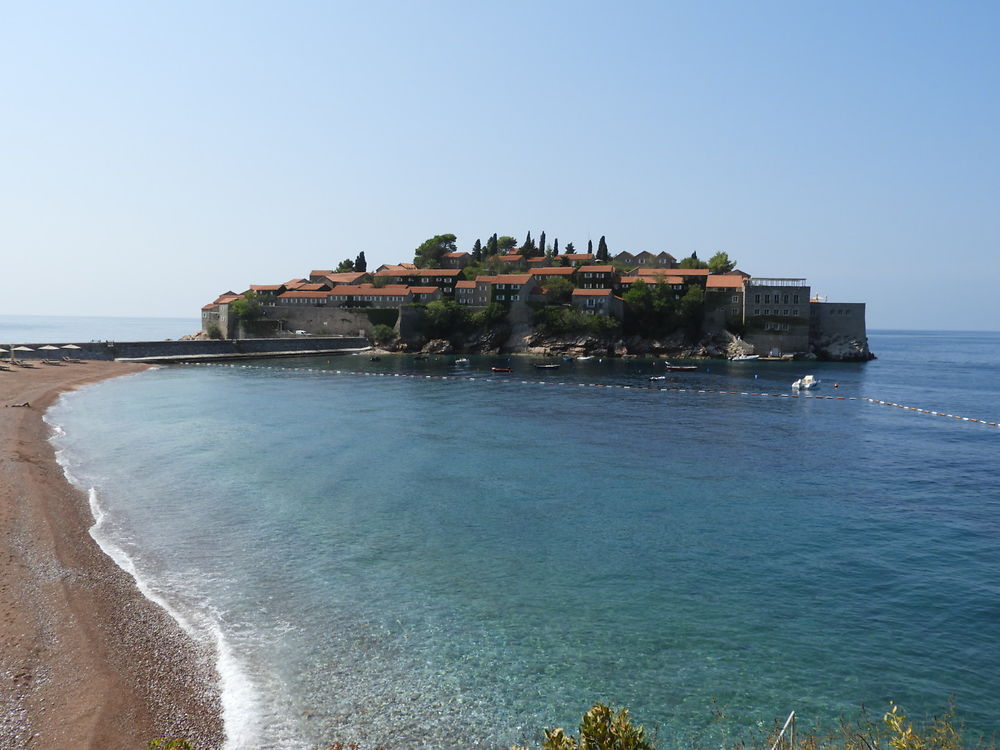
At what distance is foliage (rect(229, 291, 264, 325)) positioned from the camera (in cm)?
13025

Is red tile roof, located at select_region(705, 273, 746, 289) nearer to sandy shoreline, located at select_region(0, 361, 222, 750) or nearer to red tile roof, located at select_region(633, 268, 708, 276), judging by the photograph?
red tile roof, located at select_region(633, 268, 708, 276)

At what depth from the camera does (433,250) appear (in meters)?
165

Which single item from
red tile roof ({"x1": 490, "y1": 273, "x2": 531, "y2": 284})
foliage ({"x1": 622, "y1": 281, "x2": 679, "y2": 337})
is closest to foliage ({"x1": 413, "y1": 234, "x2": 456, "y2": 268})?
red tile roof ({"x1": 490, "y1": 273, "x2": 531, "y2": 284})

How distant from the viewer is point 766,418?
182 ft

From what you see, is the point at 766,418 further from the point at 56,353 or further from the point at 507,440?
the point at 56,353

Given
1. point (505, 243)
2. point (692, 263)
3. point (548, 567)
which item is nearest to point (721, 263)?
point (692, 263)

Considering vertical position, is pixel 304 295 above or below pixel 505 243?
below

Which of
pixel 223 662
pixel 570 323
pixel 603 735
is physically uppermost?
pixel 570 323

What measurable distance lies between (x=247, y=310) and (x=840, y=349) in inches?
4439

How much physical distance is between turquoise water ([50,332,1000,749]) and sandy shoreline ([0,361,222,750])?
0.80 metres

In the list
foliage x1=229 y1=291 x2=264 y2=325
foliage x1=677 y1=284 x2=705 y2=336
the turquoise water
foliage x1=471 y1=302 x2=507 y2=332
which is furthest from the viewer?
foliage x1=229 y1=291 x2=264 y2=325

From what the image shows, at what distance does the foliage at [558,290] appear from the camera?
132625 millimetres

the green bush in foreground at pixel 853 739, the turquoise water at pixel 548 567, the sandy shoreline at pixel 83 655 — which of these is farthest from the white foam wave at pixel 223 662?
the green bush in foreground at pixel 853 739

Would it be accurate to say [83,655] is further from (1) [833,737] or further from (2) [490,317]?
(2) [490,317]
